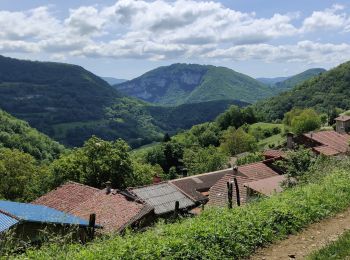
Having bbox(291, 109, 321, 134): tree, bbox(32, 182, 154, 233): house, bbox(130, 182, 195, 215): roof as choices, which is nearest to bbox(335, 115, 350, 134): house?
bbox(291, 109, 321, 134): tree

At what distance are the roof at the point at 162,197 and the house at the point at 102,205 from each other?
213 centimetres

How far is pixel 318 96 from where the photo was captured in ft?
537

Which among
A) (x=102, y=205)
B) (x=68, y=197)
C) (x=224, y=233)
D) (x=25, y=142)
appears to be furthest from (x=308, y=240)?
(x=25, y=142)

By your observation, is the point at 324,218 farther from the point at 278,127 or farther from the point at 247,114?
the point at 247,114

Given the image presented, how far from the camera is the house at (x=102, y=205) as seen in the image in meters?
26.1

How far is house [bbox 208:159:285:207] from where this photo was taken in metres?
25.2

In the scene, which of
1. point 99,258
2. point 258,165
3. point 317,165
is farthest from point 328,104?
point 99,258

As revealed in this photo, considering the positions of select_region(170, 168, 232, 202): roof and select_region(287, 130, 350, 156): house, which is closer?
select_region(170, 168, 232, 202): roof

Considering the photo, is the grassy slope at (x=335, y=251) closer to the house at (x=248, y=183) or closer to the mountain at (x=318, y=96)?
the house at (x=248, y=183)

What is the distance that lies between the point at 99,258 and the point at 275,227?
4102 mm

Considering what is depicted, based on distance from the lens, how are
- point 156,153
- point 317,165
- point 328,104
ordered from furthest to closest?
point 328,104 < point 156,153 < point 317,165

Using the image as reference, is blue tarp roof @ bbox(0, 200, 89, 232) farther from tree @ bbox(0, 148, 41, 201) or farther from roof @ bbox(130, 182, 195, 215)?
tree @ bbox(0, 148, 41, 201)

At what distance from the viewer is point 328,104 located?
155500 mm

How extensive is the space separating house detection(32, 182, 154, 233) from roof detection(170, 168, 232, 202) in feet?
28.0
